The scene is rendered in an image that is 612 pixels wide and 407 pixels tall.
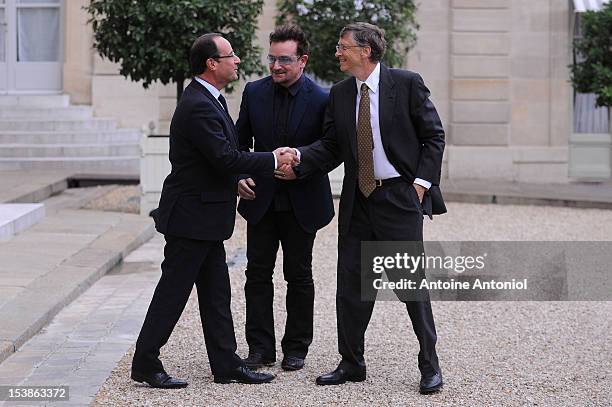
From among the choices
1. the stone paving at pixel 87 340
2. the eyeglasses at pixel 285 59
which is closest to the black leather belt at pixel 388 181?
the eyeglasses at pixel 285 59

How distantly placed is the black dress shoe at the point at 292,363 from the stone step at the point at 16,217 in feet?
16.5

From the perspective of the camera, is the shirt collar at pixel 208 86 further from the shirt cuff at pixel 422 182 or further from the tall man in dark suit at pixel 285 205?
the shirt cuff at pixel 422 182

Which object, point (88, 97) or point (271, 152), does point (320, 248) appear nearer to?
point (271, 152)

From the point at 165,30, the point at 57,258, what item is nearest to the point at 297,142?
the point at 57,258

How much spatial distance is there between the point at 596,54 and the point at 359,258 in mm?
11387

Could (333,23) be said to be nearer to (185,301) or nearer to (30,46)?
Answer: (30,46)

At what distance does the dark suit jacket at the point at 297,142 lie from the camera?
6.33m

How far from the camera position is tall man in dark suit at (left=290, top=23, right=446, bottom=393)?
596 cm

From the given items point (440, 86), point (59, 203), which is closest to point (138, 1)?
point (59, 203)

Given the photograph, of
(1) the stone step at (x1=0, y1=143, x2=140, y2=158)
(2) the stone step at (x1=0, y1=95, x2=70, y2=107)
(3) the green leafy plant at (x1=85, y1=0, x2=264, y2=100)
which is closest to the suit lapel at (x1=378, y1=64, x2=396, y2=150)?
(3) the green leafy plant at (x1=85, y1=0, x2=264, y2=100)

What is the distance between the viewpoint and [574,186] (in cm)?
1808

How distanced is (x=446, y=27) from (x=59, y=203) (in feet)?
23.7

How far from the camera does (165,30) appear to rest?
12766 millimetres

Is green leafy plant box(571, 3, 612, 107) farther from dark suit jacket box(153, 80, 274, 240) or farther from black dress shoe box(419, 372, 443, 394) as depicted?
dark suit jacket box(153, 80, 274, 240)
